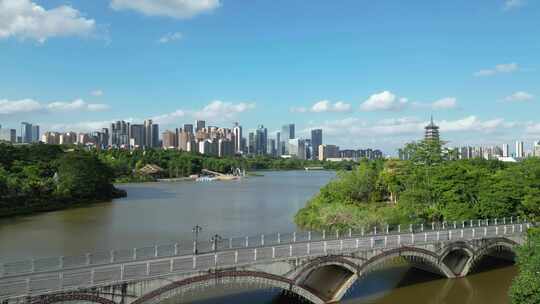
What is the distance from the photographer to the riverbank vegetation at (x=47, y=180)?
162 feet

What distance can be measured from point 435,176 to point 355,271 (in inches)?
632

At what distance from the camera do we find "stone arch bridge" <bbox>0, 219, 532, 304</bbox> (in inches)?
574

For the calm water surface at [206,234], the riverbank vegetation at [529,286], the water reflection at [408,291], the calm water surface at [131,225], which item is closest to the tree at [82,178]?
the calm water surface at [206,234]

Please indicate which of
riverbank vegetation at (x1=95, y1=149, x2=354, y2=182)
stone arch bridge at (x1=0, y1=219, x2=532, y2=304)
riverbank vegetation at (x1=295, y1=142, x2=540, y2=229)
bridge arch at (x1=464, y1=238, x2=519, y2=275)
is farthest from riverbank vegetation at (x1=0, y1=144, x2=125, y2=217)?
bridge arch at (x1=464, y1=238, x2=519, y2=275)

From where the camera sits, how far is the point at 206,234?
3706cm

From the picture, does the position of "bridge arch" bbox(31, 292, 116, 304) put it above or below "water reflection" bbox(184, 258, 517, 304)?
above

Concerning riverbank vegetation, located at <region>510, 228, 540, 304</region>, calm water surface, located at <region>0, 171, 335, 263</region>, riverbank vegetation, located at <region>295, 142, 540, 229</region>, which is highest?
riverbank vegetation, located at <region>295, 142, 540, 229</region>

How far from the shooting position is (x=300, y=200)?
65062mm

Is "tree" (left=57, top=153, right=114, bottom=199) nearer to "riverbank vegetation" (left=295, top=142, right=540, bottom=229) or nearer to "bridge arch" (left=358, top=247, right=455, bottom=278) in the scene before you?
"riverbank vegetation" (left=295, top=142, right=540, bottom=229)

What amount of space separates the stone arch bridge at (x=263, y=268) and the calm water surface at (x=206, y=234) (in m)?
1.24

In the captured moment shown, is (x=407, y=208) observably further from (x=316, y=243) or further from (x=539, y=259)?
(x=539, y=259)

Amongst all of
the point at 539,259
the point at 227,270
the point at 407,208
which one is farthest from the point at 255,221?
the point at 539,259

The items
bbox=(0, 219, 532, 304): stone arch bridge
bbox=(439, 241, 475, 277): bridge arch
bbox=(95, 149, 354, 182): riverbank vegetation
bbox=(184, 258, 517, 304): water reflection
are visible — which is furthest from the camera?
bbox=(95, 149, 354, 182): riverbank vegetation

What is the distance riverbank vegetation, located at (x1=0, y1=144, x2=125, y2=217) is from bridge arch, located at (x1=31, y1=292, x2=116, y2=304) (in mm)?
38253
